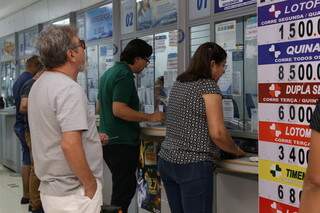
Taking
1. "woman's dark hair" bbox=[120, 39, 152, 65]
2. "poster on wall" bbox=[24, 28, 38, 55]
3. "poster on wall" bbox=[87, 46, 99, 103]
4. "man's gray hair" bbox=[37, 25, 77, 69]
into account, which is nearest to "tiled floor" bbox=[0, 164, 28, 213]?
"poster on wall" bbox=[87, 46, 99, 103]

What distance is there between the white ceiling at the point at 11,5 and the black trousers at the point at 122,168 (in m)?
4.42

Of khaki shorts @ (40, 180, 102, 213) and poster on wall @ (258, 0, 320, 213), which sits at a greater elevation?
poster on wall @ (258, 0, 320, 213)

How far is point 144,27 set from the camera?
4.12 metres

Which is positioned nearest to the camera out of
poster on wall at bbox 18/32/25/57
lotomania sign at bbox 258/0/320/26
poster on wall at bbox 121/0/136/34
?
lotomania sign at bbox 258/0/320/26

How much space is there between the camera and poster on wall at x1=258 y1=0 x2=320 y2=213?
187cm

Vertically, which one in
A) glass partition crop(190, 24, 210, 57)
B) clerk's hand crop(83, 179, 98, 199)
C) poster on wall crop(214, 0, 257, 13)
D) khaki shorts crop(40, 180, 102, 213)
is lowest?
khaki shorts crop(40, 180, 102, 213)

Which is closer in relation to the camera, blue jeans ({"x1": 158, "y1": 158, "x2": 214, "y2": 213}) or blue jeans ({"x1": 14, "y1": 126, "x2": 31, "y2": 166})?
blue jeans ({"x1": 158, "y1": 158, "x2": 214, "y2": 213})

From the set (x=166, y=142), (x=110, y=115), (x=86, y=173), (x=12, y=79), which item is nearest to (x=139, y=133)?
(x=110, y=115)

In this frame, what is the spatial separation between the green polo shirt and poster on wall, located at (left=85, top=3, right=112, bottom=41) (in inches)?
63.9

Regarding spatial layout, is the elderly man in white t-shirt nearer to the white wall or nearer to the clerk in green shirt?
the clerk in green shirt

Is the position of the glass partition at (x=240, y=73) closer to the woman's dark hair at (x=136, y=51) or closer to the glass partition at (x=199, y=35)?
the glass partition at (x=199, y=35)

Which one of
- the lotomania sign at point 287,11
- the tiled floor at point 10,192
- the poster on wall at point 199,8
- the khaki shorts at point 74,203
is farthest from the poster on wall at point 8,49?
the lotomania sign at point 287,11

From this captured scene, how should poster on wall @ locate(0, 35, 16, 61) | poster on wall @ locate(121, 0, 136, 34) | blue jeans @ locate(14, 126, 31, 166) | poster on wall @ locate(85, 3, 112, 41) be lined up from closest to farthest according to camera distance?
poster on wall @ locate(121, 0, 136, 34), poster on wall @ locate(85, 3, 112, 41), blue jeans @ locate(14, 126, 31, 166), poster on wall @ locate(0, 35, 16, 61)

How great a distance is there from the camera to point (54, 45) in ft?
6.51
